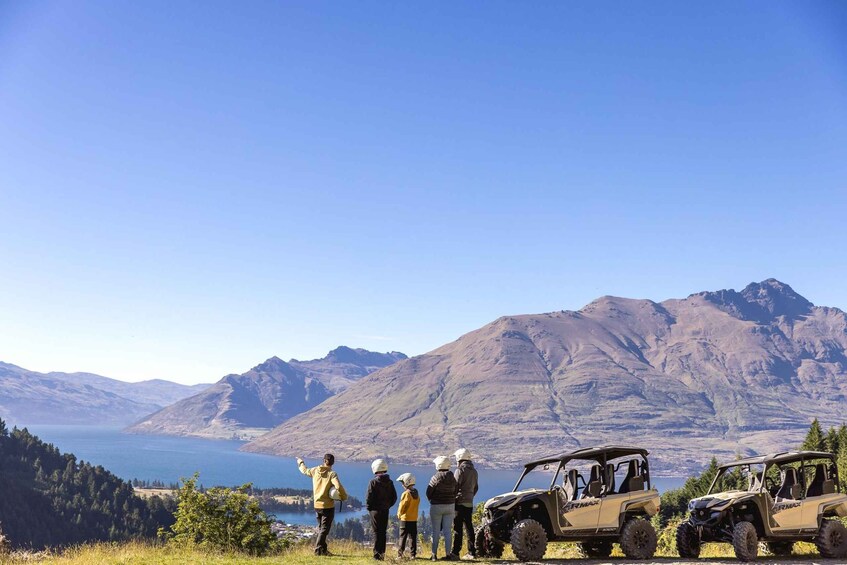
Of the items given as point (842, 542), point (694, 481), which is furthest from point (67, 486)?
point (842, 542)

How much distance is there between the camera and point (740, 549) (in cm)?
1841

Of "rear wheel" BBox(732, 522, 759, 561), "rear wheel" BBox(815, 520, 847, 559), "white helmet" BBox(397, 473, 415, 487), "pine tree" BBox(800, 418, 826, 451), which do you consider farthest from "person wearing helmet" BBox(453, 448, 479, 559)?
"pine tree" BBox(800, 418, 826, 451)

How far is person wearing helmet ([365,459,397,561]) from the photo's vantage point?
55.8 feet

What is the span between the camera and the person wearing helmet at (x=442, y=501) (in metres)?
17.3

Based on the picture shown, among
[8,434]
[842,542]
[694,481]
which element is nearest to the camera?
[842,542]

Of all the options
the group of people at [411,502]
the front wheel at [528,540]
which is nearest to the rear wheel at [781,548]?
the front wheel at [528,540]

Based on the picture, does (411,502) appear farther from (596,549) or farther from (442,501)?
(596,549)

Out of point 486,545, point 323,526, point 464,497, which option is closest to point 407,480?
point 464,497

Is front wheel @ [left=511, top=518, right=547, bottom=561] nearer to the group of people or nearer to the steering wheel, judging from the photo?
the group of people

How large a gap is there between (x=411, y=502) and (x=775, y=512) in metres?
10.2

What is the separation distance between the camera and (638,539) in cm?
1862

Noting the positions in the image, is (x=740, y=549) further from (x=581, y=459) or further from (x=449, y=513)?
(x=449, y=513)

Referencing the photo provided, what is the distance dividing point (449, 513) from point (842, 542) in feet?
37.7

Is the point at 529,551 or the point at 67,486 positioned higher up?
the point at 529,551
